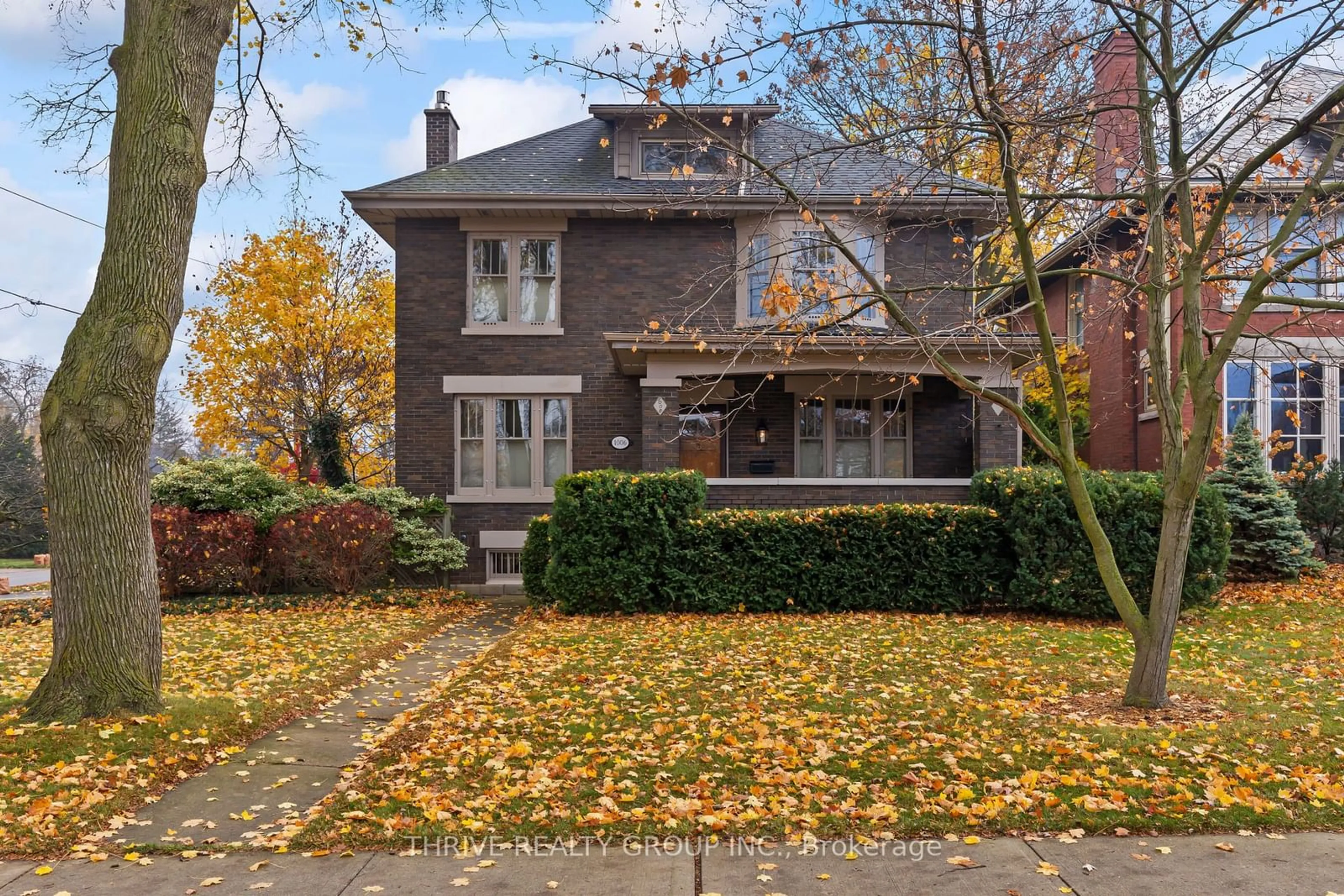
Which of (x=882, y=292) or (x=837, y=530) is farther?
(x=837, y=530)

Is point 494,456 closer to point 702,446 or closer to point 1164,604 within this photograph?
point 702,446

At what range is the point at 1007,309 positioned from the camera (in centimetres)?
2112

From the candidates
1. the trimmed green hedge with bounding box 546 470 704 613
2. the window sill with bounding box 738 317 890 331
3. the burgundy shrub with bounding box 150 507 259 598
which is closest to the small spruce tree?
the window sill with bounding box 738 317 890 331

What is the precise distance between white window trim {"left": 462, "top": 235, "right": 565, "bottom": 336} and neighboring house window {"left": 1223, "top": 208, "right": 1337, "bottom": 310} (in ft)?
33.7

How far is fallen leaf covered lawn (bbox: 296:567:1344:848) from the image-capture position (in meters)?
4.51

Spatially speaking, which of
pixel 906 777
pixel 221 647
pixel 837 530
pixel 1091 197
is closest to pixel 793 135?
pixel 837 530

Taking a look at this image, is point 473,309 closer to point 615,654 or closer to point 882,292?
point 615,654

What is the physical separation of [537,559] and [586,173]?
301 inches

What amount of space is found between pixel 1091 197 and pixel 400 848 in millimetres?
6129

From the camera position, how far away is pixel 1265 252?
9.27 metres

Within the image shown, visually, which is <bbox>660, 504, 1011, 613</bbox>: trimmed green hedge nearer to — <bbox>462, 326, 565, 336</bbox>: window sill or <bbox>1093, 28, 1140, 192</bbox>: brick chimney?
<bbox>1093, 28, 1140, 192</bbox>: brick chimney

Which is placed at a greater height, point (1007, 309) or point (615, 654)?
point (1007, 309)

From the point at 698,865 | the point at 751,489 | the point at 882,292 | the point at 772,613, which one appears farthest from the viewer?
the point at 751,489

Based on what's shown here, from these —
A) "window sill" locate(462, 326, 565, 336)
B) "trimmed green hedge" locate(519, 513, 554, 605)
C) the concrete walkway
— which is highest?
"window sill" locate(462, 326, 565, 336)
